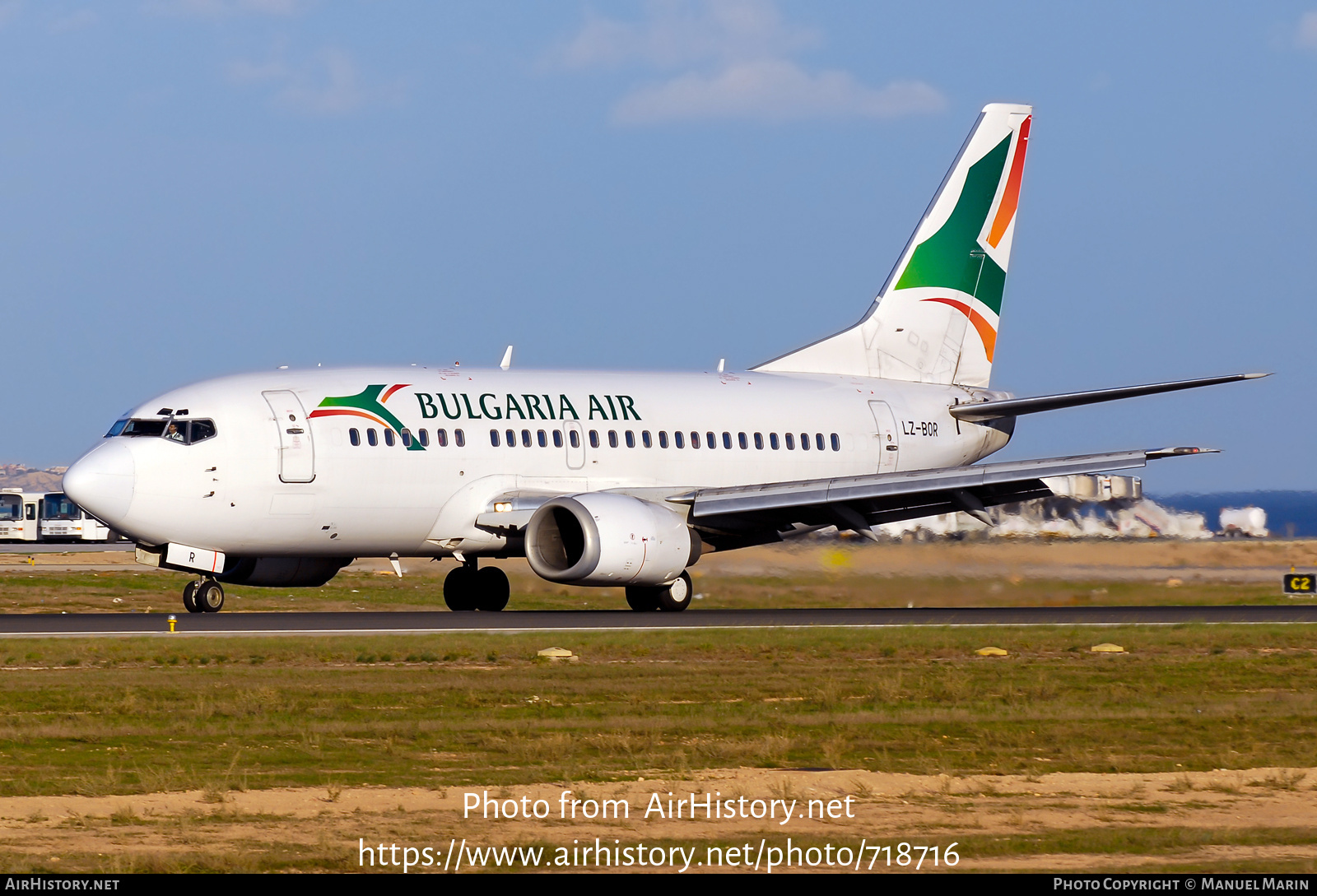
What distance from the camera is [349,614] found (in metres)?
31.7

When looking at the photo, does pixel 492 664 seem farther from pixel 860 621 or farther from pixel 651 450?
pixel 651 450

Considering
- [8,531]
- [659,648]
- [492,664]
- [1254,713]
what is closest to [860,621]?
[659,648]

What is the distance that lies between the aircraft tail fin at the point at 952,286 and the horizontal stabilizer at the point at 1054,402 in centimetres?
151

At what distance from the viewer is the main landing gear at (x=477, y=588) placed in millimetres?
33281

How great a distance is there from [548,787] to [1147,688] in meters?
8.95

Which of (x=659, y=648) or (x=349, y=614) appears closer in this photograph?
(x=659, y=648)

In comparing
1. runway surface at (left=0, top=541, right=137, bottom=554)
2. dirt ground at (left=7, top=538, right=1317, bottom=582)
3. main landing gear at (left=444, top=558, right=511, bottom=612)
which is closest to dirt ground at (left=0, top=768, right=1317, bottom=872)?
dirt ground at (left=7, top=538, right=1317, bottom=582)

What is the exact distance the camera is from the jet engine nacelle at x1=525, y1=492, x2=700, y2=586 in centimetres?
2939

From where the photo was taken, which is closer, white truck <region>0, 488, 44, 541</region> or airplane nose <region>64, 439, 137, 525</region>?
airplane nose <region>64, 439, 137, 525</region>

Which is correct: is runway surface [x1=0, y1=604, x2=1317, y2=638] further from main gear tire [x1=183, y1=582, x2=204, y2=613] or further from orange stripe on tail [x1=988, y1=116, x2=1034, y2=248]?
orange stripe on tail [x1=988, y1=116, x2=1034, y2=248]

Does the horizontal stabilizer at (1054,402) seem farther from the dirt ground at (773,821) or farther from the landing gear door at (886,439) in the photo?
the dirt ground at (773,821)

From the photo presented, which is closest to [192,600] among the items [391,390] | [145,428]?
[145,428]

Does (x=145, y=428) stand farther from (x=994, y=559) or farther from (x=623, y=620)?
(x=994, y=559)

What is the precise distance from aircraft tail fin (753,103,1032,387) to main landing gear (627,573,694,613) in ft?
24.7
